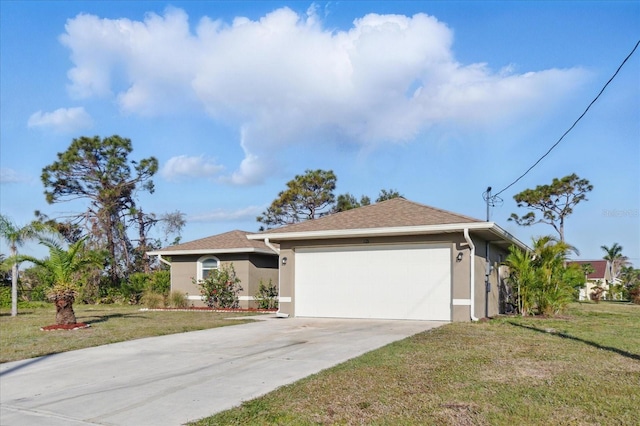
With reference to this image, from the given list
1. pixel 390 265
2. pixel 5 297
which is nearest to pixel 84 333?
pixel 390 265

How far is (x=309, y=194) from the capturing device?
38.4 meters

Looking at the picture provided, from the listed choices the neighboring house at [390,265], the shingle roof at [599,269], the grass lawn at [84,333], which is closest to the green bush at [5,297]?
the grass lawn at [84,333]

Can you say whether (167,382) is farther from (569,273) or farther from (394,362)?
(569,273)

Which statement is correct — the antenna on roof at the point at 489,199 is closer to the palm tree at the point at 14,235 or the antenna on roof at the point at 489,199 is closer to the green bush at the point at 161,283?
the green bush at the point at 161,283

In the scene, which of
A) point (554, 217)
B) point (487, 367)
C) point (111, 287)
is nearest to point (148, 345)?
point (487, 367)

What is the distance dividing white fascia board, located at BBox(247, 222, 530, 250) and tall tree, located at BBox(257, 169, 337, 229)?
21141 millimetres

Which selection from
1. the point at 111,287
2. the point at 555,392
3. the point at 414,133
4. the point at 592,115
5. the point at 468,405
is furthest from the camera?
the point at 111,287

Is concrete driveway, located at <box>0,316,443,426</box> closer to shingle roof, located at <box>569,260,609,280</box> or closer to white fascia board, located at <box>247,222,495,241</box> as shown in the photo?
white fascia board, located at <box>247,222,495,241</box>

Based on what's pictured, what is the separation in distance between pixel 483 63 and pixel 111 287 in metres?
22.8

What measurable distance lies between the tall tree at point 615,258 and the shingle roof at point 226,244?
4785cm

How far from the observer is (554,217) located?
44812 mm

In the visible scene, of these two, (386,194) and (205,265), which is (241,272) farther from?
(386,194)

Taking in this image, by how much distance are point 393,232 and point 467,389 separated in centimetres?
906

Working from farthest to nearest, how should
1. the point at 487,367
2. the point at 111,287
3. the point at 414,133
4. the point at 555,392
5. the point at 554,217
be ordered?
the point at 554,217
the point at 111,287
the point at 414,133
the point at 487,367
the point at 555,392
